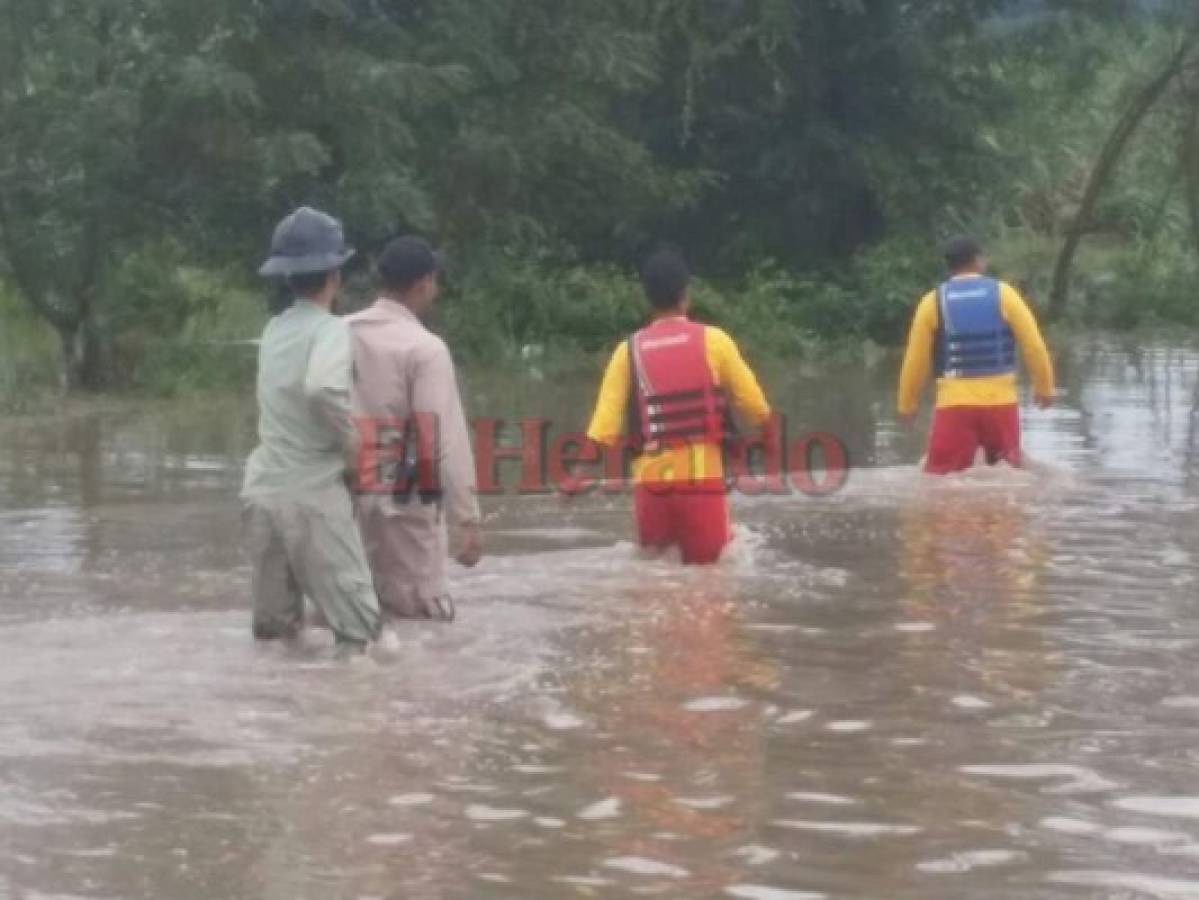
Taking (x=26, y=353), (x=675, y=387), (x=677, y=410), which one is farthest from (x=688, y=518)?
(x=26, y=353)

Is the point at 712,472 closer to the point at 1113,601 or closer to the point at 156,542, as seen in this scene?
the point at 1113,601

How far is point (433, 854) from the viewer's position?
7.33 metres

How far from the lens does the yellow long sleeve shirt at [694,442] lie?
39.8ft

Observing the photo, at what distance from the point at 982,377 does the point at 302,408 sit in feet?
20.6

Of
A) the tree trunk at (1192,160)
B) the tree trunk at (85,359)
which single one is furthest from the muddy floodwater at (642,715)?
the tree trunk at (1192,160)

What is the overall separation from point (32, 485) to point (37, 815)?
30.9 ft

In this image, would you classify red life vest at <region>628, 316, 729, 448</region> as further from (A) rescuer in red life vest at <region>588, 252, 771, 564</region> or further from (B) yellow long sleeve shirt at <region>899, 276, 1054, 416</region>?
(B) yellow long sleeve shirt at <region>899, 276, 1054, 416</region>

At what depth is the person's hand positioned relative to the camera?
10.1m

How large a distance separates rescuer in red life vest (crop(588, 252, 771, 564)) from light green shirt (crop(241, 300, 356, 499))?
7.73 feet

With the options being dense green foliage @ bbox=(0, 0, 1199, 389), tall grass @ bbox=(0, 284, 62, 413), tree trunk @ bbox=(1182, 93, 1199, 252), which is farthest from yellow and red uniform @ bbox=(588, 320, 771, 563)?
tree trunk @ bbox=(1182, 93, 1199, 252)

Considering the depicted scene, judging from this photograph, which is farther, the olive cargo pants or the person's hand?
the person's hand

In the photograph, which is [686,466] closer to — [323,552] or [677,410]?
[677,410]

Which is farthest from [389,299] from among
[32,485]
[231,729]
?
[32,485]

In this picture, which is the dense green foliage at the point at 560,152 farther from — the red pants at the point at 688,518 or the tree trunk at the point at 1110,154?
the red pants at the point at 688,518
